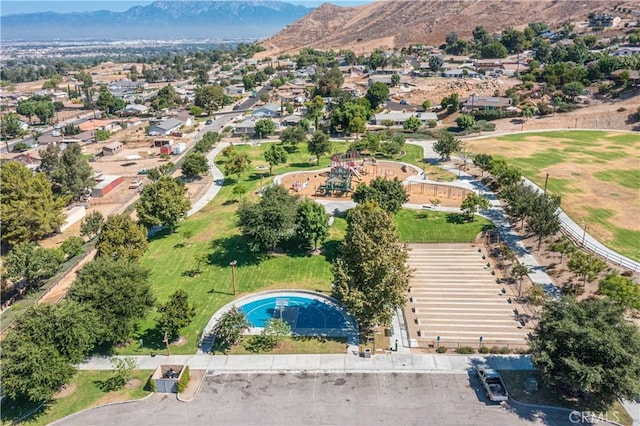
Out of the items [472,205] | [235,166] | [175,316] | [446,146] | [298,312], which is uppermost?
[446,146]

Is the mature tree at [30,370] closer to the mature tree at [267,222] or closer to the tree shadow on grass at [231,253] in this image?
the tree shadow on grass at [231,253]

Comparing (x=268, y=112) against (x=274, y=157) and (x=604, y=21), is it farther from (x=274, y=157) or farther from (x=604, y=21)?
(x=604, y=21)

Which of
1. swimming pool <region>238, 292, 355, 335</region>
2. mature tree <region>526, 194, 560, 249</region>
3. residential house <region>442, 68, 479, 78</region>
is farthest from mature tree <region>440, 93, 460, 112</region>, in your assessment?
swimming pool <region>238, 292, 355, 335</region>

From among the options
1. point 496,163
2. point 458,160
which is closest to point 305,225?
point 496,163

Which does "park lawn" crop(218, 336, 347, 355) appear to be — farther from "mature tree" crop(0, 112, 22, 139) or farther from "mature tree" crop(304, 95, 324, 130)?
"mature tree" crop(0, 112, 22, 139)

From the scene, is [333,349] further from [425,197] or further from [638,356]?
[425,197]

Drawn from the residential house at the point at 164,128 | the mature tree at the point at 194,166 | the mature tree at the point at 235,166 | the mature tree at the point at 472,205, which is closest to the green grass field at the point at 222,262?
the mature tree at the point at 472,205

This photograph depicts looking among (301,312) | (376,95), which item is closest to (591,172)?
(301,312)
